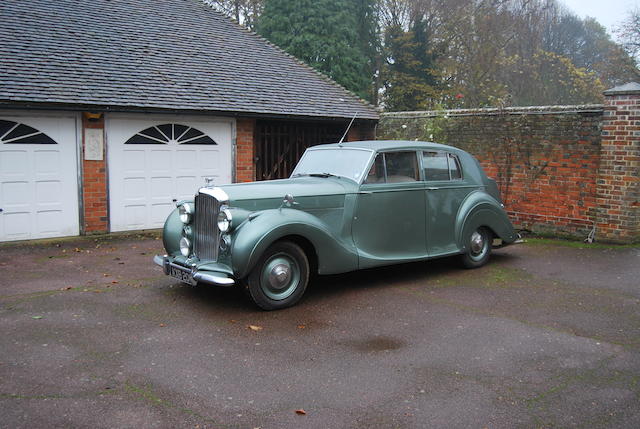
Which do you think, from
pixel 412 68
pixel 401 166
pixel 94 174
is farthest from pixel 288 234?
pixel 412 68

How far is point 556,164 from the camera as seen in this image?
10.1 metres

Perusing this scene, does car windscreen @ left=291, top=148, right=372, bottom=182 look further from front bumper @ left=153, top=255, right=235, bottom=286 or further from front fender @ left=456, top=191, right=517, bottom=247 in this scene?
front bumper @ left=153, top=255, right=235, bottom=286

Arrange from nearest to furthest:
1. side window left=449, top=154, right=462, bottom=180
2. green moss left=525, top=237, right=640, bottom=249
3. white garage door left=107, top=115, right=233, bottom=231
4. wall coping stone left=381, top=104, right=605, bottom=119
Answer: side window left=449, top=154, right=462, bottom=180, green moss left=525, top=237, right=640, bottom=249, wall coping stone left=381, top=104, right=605, bottom=119, white garage door left=107, top=115, right=233, bottom=231

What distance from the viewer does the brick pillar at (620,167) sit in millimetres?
8984

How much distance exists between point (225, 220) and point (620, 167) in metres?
7.10

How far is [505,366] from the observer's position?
4.35 meters

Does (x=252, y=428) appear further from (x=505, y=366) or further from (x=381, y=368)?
(x=505, y=366)

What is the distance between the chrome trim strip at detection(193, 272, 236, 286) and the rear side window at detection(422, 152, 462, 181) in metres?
3.18

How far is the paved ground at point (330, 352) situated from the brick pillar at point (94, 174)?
2966 mm

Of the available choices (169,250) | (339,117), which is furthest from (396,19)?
(169,250)

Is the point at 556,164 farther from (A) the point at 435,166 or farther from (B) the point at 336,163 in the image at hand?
(B) the point at 336,163

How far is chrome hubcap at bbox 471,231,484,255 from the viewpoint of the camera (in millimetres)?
7680

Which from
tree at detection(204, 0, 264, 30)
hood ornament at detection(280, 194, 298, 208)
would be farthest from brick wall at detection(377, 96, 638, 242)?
tree at detection(204, 0, 264, 30)

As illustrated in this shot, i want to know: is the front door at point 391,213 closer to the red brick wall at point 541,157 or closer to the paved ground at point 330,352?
the paved ground at point 330,352
